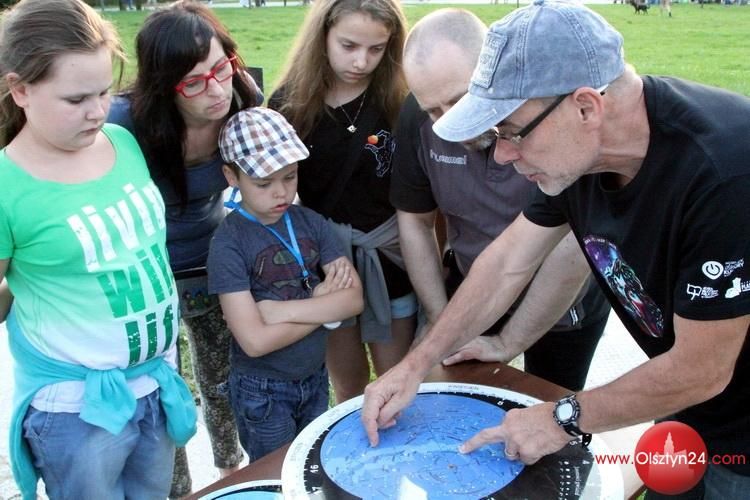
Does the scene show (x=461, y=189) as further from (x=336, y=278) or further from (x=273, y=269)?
(x=273, y=269)

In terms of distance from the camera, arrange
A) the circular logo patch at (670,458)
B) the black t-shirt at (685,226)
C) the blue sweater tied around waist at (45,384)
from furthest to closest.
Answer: the blue sweater tied around waist at (45,384) < the circular logo patch at (670,458) < the black t-shirt at (685,226)

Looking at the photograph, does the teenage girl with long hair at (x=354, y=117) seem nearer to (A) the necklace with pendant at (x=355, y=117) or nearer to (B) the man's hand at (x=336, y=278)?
(A) the necklace with pendant at (x=355, y=117)

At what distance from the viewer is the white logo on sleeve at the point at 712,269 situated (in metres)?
1.31

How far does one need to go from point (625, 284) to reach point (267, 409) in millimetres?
1106

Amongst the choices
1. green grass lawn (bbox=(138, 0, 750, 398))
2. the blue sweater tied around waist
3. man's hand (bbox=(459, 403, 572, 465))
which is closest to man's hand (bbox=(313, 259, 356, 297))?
the blue sweater tied around waist

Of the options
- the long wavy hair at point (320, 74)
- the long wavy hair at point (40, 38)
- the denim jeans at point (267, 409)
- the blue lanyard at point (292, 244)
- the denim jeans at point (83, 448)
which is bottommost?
the denim jeans at point (267, 409)

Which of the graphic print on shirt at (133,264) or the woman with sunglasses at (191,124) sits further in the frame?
the woman with sunglasses at (191,124)

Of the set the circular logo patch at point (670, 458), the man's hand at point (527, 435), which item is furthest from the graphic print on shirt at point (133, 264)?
the circular logo patch at point (670, 458)

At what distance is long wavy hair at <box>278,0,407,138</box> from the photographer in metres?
2.37

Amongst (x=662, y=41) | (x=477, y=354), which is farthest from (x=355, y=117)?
(x=662, y=41)

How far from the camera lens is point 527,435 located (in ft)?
5.10

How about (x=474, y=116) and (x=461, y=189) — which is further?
(x=461, y=189)

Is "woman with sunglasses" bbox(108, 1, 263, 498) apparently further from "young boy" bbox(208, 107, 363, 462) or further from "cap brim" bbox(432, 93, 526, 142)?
"cap brim" bbox(432, 93, 526, 142)

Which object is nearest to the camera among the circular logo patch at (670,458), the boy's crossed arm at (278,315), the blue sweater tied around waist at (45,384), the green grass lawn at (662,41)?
the circular logo patch at (670,458)
